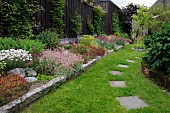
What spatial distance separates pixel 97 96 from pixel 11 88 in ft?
4.63

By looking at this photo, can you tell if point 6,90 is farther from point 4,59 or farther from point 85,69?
point 85,69

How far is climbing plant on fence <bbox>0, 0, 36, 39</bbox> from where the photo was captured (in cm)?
523

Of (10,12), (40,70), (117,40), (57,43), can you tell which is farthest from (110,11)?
(40,70)

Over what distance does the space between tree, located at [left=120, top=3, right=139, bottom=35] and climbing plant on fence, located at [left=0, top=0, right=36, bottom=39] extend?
15097 mm

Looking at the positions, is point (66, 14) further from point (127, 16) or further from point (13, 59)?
point (127, 16)

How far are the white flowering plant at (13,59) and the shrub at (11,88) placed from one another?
2.43 feet

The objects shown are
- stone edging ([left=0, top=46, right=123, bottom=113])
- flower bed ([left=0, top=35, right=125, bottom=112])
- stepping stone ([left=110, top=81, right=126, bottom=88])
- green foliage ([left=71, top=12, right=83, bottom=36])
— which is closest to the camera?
stone edging ([left=0, top=46, right=123, bottom=113])

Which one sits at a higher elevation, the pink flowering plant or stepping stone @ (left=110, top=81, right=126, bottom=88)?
the pink flowering plant

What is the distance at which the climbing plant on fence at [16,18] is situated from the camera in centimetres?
523

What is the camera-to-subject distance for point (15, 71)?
3.44 metres

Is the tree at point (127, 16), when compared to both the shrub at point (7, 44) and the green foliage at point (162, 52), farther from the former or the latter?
the shrub at point (7, 44)

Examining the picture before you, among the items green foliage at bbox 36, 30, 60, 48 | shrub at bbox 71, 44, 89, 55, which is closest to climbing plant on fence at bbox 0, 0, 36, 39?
green foliage at bbox 36, 30, 60, 48

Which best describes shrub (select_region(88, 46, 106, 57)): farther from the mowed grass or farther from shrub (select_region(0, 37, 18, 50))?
shrub (select_region(0, 37, 18, 50))

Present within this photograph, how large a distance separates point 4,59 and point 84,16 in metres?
8.05
